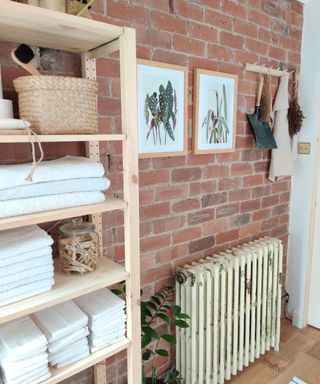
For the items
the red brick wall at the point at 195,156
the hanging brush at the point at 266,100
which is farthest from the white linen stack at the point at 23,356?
the hanging brush at the point at 266,100

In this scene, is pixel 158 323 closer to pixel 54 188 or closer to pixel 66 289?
pixel 66 289

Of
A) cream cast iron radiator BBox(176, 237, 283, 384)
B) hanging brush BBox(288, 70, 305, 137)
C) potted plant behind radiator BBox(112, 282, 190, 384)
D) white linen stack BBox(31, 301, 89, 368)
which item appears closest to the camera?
white linen stack BBox(31, 301, 89, 368)

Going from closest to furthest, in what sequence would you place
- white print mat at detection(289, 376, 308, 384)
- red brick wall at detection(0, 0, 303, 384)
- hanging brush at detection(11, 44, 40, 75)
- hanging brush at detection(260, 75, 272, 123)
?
hanging brush at detection(11, 44, 40, 75)
red brick wall at detection(0, 0, 303, 384)
white print mat at detection(289, 376, 308, 384)
hanging brush at detection(260, 75, 272, 123)

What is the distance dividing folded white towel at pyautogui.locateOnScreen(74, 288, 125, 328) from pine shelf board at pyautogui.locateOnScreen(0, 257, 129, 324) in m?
0.12

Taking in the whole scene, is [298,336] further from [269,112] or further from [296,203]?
[269,112]

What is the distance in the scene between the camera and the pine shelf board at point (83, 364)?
3.14 feet

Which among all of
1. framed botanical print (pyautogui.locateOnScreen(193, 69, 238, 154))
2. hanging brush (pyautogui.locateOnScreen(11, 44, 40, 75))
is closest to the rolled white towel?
hanging brush (pyautogui.locateOnScreen(11, 44, 40, 75))

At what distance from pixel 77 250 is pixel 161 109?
81cm

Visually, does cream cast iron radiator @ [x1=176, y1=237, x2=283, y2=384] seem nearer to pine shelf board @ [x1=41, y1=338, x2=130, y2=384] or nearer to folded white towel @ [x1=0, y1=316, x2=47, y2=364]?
pine shelf board @ [x1=41, y1=338, x2=130, y2=384]

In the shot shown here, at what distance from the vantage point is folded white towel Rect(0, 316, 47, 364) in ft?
2.93

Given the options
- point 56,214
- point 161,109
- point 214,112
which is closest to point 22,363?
point 56,214

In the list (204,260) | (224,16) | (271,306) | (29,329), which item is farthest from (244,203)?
(29,329)

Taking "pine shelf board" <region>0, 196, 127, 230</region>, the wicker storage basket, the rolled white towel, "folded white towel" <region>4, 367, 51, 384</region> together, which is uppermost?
the wicker storage basket

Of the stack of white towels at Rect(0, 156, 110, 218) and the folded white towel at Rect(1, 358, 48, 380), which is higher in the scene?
the stack of white towels at Rect(0, 156, 110, 218)
